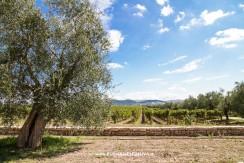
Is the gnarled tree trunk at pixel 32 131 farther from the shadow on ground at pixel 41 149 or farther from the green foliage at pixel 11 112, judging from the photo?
the green foliage at pixel 11 112

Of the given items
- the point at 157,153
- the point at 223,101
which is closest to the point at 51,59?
the point at 157,153

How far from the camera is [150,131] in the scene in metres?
22.7

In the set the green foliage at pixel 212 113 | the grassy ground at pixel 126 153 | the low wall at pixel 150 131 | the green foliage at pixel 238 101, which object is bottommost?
the grassy ground at pixel 126 153

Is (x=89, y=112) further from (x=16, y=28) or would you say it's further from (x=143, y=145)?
(x=16, y=28)

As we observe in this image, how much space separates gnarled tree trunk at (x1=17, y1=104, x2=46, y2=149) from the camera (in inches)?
661

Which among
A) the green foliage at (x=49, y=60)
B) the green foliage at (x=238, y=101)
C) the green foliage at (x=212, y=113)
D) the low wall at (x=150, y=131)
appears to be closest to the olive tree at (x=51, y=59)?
the green foliage at (x=49, y=60)

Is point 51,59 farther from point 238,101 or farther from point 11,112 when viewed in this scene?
point 238,101

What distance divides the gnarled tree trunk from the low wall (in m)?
6.07

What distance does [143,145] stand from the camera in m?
17.6

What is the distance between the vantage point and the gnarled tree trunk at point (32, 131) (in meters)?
16.8

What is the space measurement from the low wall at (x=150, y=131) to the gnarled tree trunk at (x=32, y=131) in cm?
607

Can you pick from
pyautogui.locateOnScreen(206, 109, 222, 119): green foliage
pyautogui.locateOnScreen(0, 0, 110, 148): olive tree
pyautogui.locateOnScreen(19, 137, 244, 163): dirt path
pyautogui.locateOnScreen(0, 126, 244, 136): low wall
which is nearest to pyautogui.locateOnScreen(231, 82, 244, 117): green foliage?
pyautogui.locateOnScreen(206, 109, 222, 119): green foliage

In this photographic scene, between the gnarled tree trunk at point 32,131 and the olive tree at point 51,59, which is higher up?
the olive tree at point 51,59

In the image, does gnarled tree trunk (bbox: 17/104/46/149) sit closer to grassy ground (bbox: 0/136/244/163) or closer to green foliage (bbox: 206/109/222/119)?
grassy ground (bbox: 0/136/244/163)
